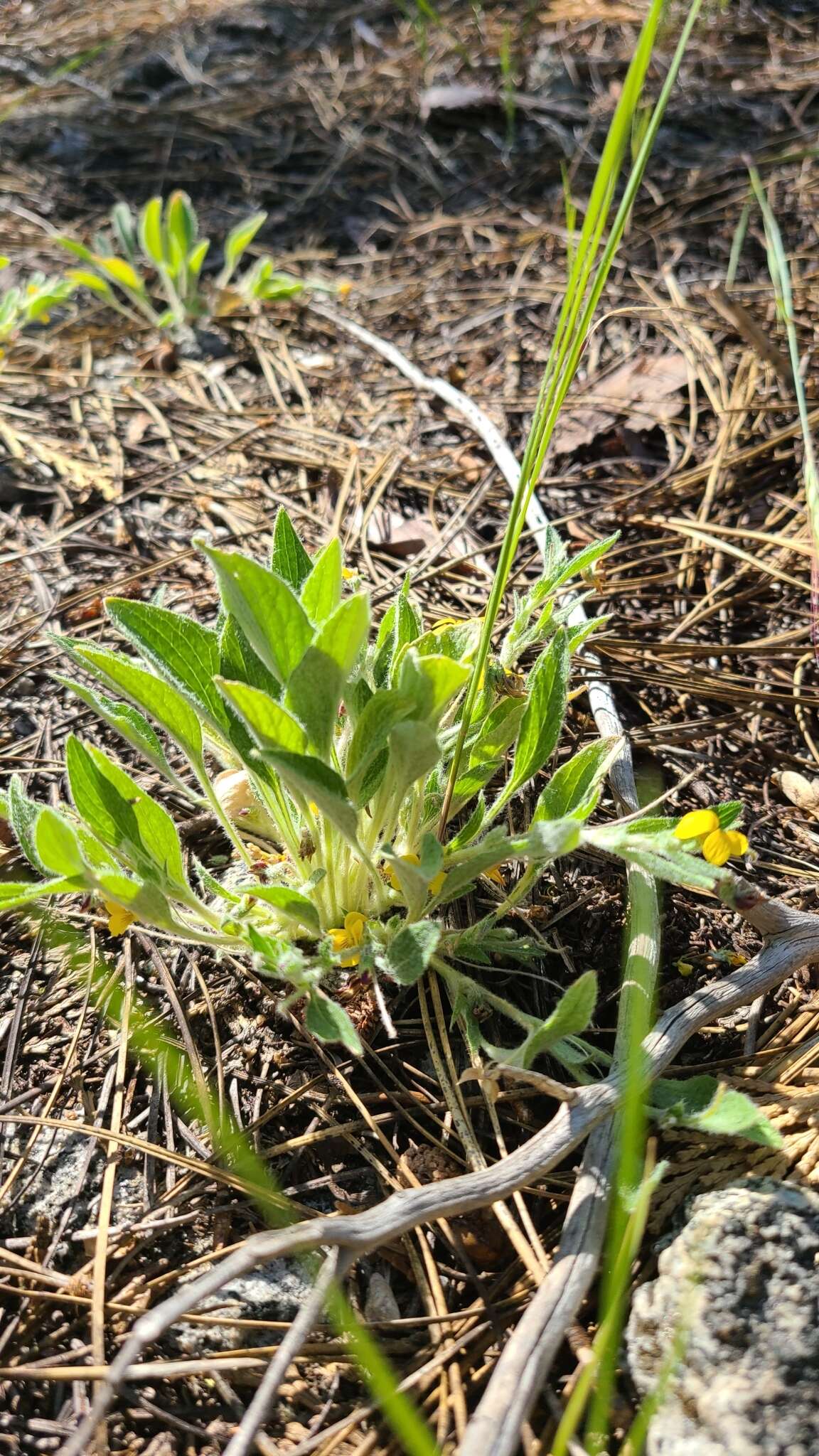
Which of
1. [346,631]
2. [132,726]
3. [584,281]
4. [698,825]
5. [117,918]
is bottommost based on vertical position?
[117,918]

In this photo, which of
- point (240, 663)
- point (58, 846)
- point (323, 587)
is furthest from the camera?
point (240, 663)

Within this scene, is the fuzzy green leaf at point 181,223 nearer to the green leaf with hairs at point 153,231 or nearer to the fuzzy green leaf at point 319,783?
the green leaf with hairs at point 153,231

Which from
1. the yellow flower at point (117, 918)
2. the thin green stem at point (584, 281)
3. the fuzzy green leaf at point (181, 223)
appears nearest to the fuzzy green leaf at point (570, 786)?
the thin green stem at point (584, 281)

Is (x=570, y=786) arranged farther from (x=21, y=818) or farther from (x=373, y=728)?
(x=21, y=818)

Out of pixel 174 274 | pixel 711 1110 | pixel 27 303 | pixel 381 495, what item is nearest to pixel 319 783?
pixel 711 1110

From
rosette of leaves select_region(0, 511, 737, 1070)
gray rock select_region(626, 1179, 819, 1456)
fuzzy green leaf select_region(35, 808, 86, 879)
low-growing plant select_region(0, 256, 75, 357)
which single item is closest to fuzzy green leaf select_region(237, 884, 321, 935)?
rosette of leaves select_region(0, 511, 737, 1070)

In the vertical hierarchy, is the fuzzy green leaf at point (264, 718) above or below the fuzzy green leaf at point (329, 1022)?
above

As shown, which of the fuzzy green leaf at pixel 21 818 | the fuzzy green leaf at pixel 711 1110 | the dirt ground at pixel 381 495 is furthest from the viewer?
the fuzzy green leaf at pixel 21 818
